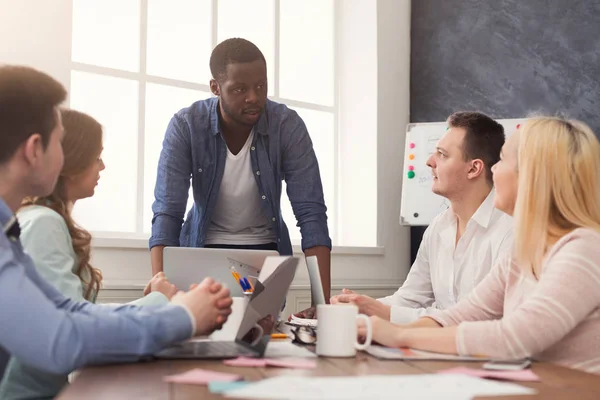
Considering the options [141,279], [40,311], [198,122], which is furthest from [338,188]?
[40,311]

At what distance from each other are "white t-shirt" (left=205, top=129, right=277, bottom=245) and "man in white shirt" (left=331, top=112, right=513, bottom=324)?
56cm

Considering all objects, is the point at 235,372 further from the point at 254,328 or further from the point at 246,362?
the point at 254,328

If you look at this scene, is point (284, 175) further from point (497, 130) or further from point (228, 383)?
point (228, 383)

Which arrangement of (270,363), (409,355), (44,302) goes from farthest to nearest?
(409,355)
(270,363)
(44,302)

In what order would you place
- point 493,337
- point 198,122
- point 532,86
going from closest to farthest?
point 493,337 → point 198,122 → point 532,86

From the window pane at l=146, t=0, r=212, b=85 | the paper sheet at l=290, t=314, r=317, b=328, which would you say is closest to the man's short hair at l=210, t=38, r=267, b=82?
Result: the paper sheet at l=290, t=314, r=317, b=328

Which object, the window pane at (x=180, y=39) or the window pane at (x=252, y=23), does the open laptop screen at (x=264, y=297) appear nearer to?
the window pane at (x=180, y=39)

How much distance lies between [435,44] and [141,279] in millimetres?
2279

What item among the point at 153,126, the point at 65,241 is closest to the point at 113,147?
the point at 153,126

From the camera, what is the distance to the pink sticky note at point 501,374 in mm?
1026

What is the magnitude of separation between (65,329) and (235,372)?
247 mm

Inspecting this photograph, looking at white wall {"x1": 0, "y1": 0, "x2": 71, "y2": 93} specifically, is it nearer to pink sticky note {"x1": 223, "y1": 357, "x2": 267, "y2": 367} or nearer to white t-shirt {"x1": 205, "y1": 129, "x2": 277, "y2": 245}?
white t-shirt {"x1": 205, "y1": 129, "x2": 277, "y2": 245}

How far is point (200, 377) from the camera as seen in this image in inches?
38.4

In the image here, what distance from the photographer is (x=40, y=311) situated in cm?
98
